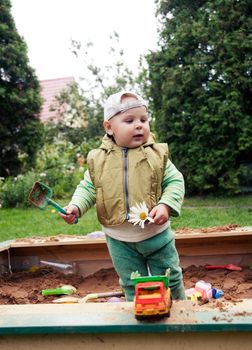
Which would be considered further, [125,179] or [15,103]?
[15,103]

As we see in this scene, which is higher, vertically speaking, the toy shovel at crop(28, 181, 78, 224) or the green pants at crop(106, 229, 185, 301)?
the toy shovel at crop(28, 181, 78, 224)

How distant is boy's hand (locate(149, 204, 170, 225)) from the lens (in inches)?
63.7

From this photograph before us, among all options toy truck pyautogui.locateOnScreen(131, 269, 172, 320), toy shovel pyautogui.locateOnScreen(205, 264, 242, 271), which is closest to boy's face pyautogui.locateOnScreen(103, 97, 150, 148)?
toy truck pyautogui.locateOnScreen(131, 269, 172, 320)

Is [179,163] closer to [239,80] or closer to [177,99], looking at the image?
[177,99]

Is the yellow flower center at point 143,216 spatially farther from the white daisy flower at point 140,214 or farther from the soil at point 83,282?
the soil at point 83,282

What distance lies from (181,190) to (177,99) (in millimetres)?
5020

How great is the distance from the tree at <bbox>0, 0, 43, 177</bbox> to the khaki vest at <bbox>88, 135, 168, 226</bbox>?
7.21 metres

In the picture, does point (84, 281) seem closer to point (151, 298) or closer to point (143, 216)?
point (143, 216)

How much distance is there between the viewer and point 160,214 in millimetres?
1625

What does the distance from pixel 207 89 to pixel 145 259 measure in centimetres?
495

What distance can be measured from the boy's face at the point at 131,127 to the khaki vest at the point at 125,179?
1.1 inches

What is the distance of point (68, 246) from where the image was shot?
2982 millimetres

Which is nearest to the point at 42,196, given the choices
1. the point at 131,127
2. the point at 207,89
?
the point at 131,127

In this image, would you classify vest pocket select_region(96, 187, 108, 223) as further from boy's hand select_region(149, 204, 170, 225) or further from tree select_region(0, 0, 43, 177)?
tree select_region(0, 0, 43, 177)
